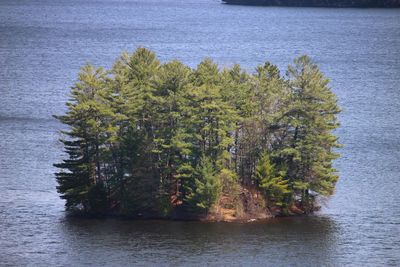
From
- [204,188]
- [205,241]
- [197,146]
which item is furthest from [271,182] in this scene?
[205,241]

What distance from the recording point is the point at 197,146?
92.6 meters

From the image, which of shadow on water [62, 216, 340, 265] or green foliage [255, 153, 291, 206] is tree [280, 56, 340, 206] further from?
shadow on water [62, 216, 340, 265]

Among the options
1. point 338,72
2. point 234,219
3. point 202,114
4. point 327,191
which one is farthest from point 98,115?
point 338,72

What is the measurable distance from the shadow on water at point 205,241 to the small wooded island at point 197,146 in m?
2.33

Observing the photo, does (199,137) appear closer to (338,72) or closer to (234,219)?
(234,219)

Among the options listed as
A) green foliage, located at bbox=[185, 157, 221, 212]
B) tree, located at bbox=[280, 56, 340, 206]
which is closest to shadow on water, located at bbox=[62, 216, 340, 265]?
green foliage, located at bbox=[185, 157, 221, 212]

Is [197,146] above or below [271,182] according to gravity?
above

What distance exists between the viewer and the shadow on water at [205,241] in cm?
8150

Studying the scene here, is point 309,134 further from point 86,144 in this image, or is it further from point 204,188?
point 86,144

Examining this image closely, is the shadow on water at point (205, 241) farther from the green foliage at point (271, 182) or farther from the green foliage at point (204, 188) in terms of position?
the green foliage at point (271, 182)

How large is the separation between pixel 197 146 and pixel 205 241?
10479 mm

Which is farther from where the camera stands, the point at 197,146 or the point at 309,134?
the point at 309,134

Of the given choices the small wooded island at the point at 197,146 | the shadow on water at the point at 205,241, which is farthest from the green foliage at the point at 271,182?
the shadow on water at the point at 205,241

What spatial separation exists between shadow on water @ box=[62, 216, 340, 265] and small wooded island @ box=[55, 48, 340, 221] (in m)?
2.33
